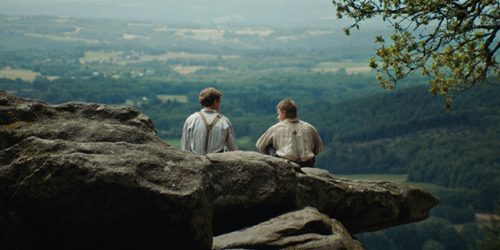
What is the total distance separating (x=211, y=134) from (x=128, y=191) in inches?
253

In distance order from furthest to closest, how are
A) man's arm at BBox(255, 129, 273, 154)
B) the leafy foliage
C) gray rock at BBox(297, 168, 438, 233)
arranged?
1. the leafy foliage
2. man's arm at BBox(255, 129, 273, 154)
3. gray rock at BBox(297, 168, 438, 233)

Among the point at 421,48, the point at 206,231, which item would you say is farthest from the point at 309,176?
the point at 421,48

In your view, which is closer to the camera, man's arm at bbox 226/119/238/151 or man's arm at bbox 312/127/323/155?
man's arm at bbox 226/119/238/151

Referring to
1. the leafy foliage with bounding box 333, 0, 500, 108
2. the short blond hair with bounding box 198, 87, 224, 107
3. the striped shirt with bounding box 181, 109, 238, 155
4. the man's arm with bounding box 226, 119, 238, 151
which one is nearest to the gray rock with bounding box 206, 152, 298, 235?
the striped shirt with bounding box 181, 109, 238, 155

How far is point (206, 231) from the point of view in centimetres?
1145

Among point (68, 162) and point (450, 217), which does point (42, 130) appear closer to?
point (68, 162)

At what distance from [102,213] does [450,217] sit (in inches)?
6161

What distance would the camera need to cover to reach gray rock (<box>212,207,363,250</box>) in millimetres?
12500

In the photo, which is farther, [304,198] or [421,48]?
[421,48]

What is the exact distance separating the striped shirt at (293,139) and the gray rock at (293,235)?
402 cm

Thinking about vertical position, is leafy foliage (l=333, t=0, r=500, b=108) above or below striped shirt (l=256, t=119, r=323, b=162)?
above

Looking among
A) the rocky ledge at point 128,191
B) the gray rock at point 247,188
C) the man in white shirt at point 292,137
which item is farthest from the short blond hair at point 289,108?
the gray rock at point 247,188

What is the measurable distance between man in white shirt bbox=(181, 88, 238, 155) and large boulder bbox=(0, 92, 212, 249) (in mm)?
5379

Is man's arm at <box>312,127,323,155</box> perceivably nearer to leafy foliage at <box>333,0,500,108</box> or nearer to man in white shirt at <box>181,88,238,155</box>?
man in white shirt at <box>181,88,238,155</box>
